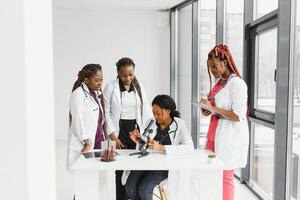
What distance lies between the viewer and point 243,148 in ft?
8.72

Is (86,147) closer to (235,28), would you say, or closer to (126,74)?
(126,74)

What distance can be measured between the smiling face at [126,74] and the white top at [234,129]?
94cm

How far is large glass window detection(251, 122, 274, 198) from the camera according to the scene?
12.0 ft

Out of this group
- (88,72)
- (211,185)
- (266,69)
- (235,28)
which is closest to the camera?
(211,185)

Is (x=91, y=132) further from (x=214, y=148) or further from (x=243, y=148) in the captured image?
(x=243, y=148)

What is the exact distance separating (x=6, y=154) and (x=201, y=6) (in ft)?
17.1

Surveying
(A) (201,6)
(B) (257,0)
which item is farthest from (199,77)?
(B) (257,0)

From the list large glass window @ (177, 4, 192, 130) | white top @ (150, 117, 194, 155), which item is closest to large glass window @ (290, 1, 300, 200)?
white top @ (150, 117, 194, 155)

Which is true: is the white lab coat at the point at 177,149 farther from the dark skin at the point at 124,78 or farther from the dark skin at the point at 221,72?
the dark skin at the point at 124,78

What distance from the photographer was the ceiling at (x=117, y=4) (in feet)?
19.9

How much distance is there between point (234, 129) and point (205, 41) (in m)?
2.90

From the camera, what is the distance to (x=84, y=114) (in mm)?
2930

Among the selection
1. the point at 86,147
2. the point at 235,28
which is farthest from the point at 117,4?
the point at 86,147

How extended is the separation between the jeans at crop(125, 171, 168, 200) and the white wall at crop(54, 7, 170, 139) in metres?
4.36
